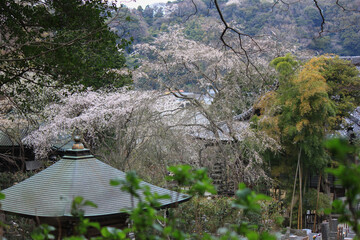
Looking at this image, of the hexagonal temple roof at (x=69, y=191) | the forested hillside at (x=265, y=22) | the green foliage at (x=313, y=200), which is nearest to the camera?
the hexagonal temple roof at (x=69, y=191)

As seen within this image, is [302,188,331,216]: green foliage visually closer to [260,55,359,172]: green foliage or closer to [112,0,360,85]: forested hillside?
[260,55,359,172]: green foliage

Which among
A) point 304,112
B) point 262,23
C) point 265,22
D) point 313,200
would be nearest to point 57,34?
point 304,112

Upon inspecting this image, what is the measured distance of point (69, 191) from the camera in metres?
3.95

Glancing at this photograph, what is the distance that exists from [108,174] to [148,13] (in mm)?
25052

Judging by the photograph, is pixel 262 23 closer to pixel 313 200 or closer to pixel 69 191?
pixel 313 200

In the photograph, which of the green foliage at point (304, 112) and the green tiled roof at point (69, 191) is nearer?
the green tiled roof at point (69, 191)

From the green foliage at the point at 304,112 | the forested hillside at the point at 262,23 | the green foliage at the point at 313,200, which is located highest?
the forested hillside at the point at 262,23

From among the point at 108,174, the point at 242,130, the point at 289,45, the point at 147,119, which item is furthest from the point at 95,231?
the point at 289,45

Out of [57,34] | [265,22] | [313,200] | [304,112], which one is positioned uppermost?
[265,22]

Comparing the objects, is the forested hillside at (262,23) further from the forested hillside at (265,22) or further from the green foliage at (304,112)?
the green foliage at (304,112)

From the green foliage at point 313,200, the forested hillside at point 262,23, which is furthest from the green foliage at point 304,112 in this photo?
the forested hillside at point 262,23

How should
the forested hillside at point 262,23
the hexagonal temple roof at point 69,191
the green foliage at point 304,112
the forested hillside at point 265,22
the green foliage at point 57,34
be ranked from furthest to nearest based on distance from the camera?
the forested hillside at point 265,22 < the forested hillside at point 262,23 < the green foliage at point 304,112 < the green foliage at point 57,34 < the hexagonal temple roof at point 69,191

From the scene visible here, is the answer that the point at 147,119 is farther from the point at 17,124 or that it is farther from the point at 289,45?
the point at 289,45

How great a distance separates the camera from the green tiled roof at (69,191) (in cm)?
380
